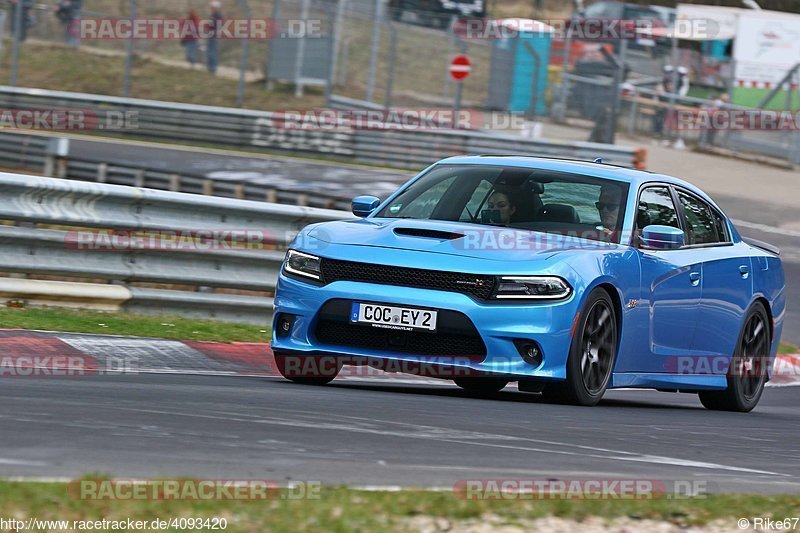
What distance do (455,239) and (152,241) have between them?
3.39 m

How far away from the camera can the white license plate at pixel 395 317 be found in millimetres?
7613

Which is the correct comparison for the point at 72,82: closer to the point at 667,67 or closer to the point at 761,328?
the point at 667,67

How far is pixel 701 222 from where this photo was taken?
32.1ft

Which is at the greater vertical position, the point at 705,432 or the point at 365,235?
the point at 365,235

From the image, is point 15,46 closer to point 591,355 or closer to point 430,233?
point 430,233

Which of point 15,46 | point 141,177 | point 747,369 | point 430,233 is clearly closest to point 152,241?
point 430,233

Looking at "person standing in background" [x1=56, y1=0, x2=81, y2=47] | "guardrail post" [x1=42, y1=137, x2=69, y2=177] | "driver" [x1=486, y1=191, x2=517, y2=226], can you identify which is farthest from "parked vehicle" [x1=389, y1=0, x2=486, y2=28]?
"driver" [x1=486, y1=191, x2=517, y2=226]

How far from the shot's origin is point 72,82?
32.8m

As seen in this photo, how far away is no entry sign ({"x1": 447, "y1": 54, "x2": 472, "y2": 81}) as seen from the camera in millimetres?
29359

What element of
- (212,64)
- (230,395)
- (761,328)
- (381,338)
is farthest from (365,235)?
(212,64)

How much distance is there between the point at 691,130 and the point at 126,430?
1135 inches

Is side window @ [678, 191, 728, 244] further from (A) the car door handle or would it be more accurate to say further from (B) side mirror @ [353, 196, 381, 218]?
(B) side mirror @ [353, 196, 381, 218]

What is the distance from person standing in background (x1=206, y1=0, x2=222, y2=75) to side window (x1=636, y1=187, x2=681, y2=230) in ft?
80.5

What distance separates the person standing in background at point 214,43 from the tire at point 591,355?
84.3 feet
